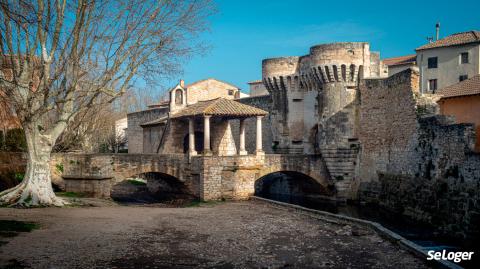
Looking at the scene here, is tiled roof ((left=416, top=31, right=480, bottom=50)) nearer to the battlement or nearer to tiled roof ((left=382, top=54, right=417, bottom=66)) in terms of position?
tiled roof ((left=382, top=54, right=417, bottom=66))

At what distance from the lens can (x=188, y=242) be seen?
1228 centimetres

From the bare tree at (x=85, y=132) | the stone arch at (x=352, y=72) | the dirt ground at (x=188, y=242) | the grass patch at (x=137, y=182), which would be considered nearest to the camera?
the dirt ground at (x=188, y=242)

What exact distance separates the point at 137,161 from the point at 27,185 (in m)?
6.49

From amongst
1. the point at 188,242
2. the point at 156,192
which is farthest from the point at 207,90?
the point at 188,242

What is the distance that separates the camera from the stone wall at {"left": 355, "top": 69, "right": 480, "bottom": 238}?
1703 cm

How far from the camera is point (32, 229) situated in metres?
12.7

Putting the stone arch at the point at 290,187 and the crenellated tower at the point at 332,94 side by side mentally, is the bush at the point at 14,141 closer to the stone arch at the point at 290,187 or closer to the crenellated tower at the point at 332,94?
the stone arch at the point at 290,187

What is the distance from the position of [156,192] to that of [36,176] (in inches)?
559

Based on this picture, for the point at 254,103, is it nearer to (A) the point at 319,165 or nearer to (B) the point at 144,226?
(A) the point at 319,165

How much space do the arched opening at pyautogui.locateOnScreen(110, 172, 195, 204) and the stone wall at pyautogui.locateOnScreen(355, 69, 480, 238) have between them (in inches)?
398

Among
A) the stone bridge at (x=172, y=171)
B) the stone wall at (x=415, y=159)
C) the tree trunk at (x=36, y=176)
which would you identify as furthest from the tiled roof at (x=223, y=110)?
the tree trunk at (x=36, y=176)

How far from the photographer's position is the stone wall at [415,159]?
17.0m

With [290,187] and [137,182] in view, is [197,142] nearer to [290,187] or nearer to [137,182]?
[290,187]

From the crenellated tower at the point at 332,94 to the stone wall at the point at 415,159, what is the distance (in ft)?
2.50
